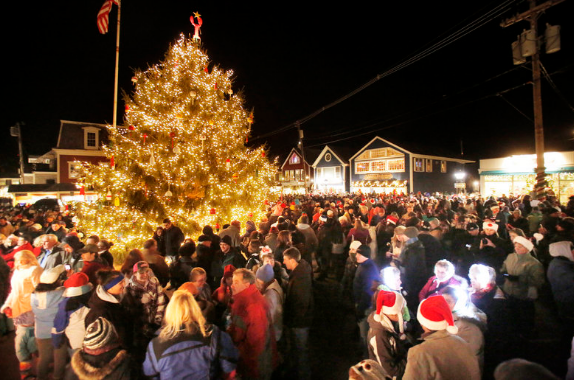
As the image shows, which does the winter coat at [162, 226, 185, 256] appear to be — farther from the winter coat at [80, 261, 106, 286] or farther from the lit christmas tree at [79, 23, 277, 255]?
the winter coat at [80, 261, 106, 286]

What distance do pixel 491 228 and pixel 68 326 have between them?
22.5 ft

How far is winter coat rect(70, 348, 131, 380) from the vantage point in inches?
97.0

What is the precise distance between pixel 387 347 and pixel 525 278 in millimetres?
3224

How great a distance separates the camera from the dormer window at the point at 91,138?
28.7 meters

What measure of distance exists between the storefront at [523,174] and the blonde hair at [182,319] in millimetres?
25997

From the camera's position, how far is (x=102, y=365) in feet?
8.25

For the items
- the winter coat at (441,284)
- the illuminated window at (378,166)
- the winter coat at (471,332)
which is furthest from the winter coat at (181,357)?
the illuminated window at (378,166)

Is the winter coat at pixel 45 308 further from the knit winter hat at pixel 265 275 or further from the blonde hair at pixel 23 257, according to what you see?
the knit winter hat at pixel 265 275

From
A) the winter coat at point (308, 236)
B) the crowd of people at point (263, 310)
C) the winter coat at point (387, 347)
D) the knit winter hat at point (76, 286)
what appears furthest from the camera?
the winter coat at point (308, 236)

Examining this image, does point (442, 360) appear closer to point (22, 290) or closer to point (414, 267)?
point (414, 267)

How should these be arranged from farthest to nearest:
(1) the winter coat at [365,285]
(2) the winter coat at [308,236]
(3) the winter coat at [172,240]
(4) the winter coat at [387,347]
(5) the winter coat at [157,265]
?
(2) the winter coat at [308,236], (3) the winter coat at [172,240], (5) the winter coat at [157,265], (1) the winter coat at [365,285], (4) the winter coat at [387,347]

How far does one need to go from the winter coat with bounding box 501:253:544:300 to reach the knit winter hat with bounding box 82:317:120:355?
17.7ft

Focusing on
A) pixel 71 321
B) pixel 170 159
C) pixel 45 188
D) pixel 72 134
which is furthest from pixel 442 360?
pixel 72 134

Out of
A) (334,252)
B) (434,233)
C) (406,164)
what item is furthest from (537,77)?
(406,164)
